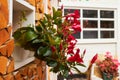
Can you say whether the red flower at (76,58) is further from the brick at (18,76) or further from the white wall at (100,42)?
the white wall at (100,42)

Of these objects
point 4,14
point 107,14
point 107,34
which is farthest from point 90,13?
point 4,14

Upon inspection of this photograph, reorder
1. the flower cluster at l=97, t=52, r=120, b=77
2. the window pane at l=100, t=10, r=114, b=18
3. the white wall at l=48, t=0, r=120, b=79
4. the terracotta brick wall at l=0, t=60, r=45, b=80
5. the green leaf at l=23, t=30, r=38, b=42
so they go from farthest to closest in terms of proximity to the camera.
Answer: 1. the window pane at l=100, t=10, r=114, b=18
2. the white wall at l=48, t=0, r=120, b=79
3. the flower cluster at l=97, t=52, r=120, b=77
4. the green leaf at l=23, t=30, r=38, b=42
5. the terracotta brick wall at l=0, t=60, r=45, b=80

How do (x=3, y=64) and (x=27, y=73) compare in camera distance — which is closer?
(x=3, y=64)

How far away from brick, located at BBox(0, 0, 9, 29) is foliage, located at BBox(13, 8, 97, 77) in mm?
311

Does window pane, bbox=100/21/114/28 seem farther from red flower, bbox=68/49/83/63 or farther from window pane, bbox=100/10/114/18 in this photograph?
red flower, bbox=68/49/83/63

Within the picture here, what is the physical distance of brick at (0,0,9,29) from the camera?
3.01ft

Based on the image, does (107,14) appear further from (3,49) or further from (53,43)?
(3,49)

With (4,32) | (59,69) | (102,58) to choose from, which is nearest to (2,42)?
(4,32)

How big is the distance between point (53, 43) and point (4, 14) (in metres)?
0.45

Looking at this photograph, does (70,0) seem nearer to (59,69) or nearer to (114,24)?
(114,24)

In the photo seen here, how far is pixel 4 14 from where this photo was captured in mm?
957

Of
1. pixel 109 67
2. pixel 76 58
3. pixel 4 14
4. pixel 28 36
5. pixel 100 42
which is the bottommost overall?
pixel 109 67

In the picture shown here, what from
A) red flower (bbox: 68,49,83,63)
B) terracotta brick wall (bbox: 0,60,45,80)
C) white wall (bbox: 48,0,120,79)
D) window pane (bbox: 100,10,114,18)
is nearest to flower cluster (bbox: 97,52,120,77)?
white wall (bbox: 48,0,120,79)

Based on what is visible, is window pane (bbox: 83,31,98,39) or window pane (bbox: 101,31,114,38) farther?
window pane (bbox: 101,31,114,38)
